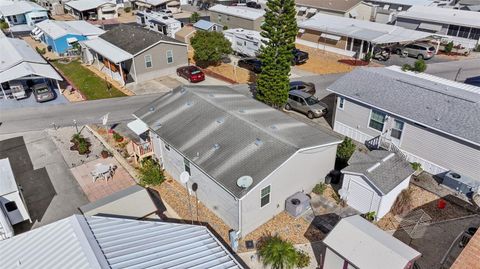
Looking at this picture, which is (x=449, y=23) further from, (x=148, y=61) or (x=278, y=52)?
(x=148, y=61)

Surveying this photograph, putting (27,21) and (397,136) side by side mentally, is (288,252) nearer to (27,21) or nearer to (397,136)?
(397,136)

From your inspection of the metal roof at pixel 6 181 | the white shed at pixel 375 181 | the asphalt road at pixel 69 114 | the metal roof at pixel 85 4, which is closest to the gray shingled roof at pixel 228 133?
the white shed at pixel 375 181

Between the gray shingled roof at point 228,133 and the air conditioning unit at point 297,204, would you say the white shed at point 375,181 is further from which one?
the air conditioning unit at point 297,204

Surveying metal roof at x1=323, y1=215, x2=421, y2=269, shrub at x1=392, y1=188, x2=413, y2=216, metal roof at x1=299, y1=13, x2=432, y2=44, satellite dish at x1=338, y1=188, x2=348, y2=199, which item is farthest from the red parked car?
metal roof at x1=323, y1=215, x2=421, y2=269

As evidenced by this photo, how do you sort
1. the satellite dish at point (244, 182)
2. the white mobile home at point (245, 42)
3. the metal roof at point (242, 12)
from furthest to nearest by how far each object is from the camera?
the metal roof at point (242, 12)
the white mobile home at point (245, 42)
the satellite dish at point (244, 182)

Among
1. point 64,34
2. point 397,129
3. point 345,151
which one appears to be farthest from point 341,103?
point 64,34

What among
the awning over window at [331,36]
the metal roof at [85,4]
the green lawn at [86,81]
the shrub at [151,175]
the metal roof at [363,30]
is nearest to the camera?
the shrub at [151,175]
